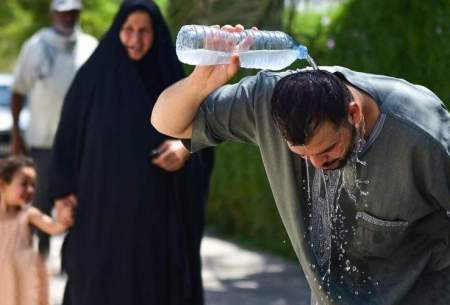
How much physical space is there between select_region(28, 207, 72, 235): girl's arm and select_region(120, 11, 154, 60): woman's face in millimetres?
730

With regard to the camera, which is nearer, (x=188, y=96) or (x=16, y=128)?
(x=188, y=96)

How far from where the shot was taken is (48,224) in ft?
16.0

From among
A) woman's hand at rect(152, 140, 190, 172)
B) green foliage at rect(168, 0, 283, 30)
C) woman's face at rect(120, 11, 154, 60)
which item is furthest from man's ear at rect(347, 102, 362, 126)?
green foliage at rect(168, 0, 283, 30)

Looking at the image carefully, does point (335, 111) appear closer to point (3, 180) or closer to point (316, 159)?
point (316, 159)

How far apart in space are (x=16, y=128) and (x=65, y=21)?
700 mm

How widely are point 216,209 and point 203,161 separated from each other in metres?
3.94

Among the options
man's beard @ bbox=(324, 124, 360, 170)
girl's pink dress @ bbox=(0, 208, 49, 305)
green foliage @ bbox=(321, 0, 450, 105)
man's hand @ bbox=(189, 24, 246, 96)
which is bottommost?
girl's pink dress @ bbox=(0, 208, 49, 305)

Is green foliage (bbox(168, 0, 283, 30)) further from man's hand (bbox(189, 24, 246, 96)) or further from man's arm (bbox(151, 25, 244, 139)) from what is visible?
man's hand (bbox(189, 24, 246, 96))

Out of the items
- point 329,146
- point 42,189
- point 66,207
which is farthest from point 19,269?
point 329,146

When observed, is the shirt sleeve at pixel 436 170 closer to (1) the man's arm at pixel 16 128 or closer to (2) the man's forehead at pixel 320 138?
(2) the man's forehead at pixel 320 138

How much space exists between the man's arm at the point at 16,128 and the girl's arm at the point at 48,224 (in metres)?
1.32

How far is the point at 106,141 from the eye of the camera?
4.61m

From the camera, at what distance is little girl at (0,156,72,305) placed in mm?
4844

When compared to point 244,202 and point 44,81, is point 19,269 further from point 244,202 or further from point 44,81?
point 244,202
